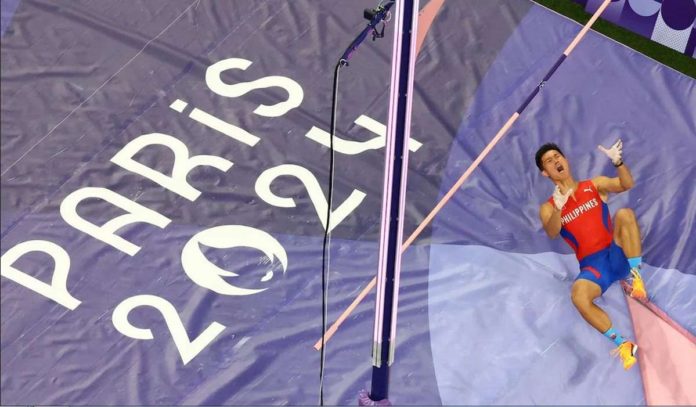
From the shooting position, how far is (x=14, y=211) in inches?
343

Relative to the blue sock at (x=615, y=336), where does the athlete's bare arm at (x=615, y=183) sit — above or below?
above

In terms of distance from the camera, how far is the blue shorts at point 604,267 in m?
8.39

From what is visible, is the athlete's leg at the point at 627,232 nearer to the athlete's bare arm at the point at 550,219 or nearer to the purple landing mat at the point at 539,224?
the purple landing mat at the point at 539,224

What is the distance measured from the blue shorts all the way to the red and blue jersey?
0.05m

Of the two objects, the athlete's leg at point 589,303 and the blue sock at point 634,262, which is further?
the blue sock at point 634,262

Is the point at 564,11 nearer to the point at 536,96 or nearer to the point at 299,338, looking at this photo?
the point at 536,96

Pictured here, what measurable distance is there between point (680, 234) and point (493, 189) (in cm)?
137

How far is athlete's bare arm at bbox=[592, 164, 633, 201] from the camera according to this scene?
8.70 m

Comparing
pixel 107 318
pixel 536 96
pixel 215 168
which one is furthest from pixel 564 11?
pixel 107 318

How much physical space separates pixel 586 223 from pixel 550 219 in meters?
0.26

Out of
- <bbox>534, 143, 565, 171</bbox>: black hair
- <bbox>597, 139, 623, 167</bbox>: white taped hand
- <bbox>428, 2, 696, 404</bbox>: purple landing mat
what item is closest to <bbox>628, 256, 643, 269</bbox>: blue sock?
<bbox>428, 2, 696, 404</bbox>: purple landing mat

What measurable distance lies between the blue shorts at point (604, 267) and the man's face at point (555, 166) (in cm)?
66

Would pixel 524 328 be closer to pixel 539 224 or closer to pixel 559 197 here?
pixel 539 224

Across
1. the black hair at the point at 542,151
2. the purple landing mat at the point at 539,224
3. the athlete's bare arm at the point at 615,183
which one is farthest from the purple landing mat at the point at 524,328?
the black hair at the point at 542,151
